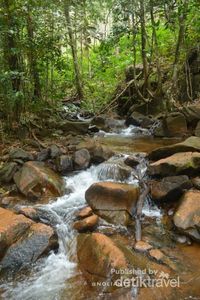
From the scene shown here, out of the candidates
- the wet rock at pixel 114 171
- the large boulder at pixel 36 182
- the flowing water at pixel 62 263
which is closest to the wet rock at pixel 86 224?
the flowing water at pixel 62 263

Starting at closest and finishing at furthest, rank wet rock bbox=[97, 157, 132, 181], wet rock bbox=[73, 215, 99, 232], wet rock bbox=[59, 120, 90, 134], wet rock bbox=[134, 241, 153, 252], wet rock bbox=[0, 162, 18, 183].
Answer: wet rock bbox=[134, 241, 153, 252] < wet rock bbox=[73, 215, 99, 232] < wet rock bbox=[0, 162, 18, 183] < wet rock bbox=[97, 157, 132, 181] < wet rock bbox=[59, 120, 90, 134]

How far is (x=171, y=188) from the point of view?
536cm

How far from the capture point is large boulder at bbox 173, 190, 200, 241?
457cm

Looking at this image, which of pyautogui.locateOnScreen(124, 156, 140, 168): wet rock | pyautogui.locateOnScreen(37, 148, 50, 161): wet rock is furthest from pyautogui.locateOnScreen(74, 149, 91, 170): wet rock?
pyautogui.locateOnScreen(124, 156, 140, 168): wet rock

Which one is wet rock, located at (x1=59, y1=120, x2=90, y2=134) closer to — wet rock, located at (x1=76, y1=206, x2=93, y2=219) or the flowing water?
the flowing water

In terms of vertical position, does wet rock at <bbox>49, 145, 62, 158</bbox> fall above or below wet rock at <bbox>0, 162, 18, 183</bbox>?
above

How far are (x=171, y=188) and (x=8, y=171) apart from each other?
116 inches

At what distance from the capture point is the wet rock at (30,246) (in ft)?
13.8

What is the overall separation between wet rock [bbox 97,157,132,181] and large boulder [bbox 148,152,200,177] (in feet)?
1.66

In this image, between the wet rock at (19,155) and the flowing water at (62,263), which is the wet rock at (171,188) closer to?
the flowing water at (62,263)

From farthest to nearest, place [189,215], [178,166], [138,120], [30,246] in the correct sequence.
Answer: [138,120], [178,166], [189,215], [30,246]

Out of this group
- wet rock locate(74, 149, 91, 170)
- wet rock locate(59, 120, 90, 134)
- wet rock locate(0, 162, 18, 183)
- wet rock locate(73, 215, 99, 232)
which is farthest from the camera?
wet rock locate(59, 120, 90, 134)

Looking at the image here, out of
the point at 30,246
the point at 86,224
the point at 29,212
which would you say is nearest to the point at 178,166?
the point at 86,224

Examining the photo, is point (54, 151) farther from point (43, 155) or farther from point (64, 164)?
point (64, 164)
